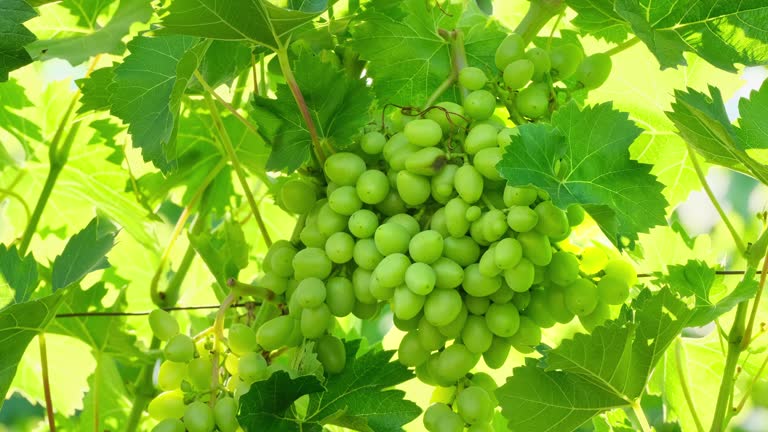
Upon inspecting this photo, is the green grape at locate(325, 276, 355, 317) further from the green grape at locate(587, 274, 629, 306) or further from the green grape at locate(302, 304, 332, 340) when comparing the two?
the green grape at locate(587, 274, 629, 306)

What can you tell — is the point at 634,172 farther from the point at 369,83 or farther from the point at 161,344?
the point at 161,344

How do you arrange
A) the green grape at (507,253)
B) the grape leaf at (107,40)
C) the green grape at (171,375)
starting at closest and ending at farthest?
the green grape at (507,253)
the green grape at (171,375)
the grape leaf at (107,40)

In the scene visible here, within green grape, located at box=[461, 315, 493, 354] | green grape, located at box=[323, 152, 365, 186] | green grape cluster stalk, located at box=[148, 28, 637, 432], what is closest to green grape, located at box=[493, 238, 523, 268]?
green grape cluster stalk, located at box=[148, 28, 637, 432]

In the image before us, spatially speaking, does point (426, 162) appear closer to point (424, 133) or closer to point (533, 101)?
point (424, 133)

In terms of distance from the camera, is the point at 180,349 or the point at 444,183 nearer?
the point at 444,183

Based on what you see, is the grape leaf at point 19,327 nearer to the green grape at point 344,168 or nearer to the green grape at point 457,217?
the green grape at point 344,168

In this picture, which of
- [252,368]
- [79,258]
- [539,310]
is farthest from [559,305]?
[79,258]

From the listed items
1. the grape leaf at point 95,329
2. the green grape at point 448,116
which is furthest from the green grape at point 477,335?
the grape leaf at point 95,329
